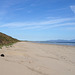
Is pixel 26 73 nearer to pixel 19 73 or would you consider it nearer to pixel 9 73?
pixel 19 73

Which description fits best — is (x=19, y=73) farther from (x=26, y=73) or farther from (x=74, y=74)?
(x=74, y=74)

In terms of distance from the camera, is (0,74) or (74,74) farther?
(74,74)

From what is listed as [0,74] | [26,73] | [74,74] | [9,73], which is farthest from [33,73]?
[74,74]

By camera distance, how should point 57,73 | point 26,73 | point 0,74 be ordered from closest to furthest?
point 0,74, point 26,73, point 57,73

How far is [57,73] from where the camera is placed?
14.2 feet

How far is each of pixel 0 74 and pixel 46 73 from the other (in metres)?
1.59

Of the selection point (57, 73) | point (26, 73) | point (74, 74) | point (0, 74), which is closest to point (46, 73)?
point (57, 73)

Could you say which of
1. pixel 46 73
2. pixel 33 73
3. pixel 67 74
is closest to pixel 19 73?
pixel 33 73

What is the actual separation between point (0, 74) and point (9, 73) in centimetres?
30

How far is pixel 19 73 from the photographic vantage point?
3986 millimetres

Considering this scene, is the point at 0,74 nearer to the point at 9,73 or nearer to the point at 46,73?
the point at 9,73

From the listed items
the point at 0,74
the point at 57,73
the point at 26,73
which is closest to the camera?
the point at 0,74

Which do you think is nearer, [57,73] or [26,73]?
[26,73]

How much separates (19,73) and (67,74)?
1746 mm
